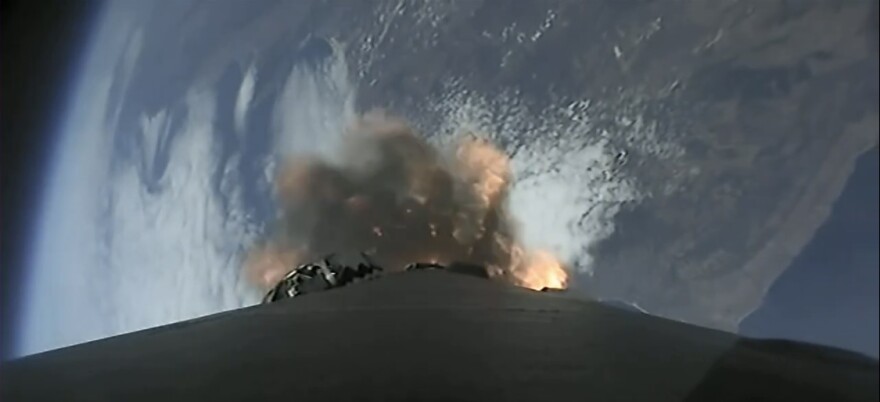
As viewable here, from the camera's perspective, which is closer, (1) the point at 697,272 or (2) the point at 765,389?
(2) the point at 765,389

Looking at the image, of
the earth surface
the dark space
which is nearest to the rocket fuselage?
the earth surface

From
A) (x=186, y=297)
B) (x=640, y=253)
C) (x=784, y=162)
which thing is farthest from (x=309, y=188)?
(x=784, y=162)

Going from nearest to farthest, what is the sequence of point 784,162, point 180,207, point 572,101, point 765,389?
point 765,389 < point 784,162 < point 572,101 < point 180,207

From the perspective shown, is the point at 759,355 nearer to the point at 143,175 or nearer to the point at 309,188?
the point at 309,188

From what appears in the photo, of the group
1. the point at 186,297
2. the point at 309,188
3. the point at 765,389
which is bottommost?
the point at 765,389

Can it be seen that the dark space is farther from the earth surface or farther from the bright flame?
the bright flame

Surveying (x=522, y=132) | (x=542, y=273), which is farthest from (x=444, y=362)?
(x=522, y=132)
